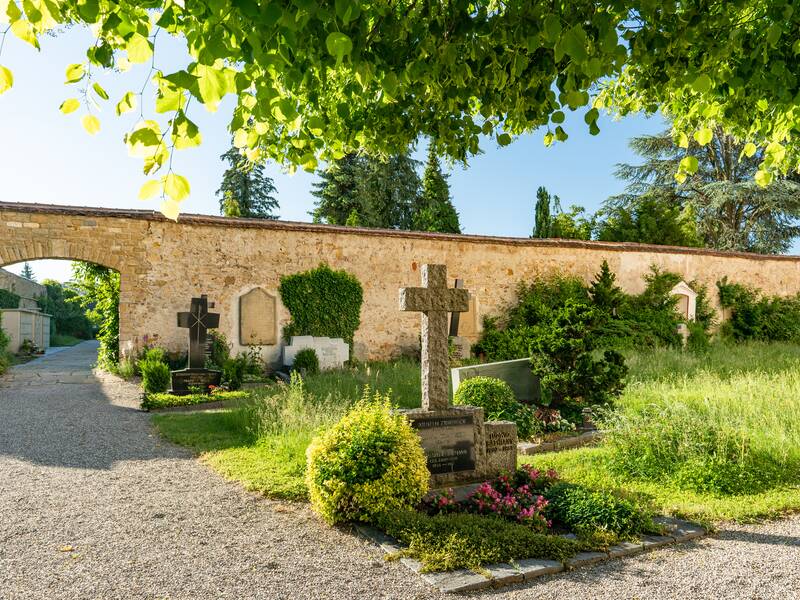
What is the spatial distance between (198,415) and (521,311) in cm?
1041

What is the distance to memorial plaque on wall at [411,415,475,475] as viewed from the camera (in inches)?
211

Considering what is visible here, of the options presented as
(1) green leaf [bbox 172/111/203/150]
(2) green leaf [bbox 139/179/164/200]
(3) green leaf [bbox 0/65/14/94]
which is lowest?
(2) green leaf [bbox 139/179/164/200]

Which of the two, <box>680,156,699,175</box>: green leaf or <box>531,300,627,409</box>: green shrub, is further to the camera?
<box>531,300,627,409</box>: green shrub

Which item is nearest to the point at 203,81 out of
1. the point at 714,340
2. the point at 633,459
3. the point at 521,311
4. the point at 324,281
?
the point at 633,459

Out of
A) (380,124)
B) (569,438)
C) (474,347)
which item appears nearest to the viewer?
(380,124)

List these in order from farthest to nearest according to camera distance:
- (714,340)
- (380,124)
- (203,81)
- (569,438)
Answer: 1. (714,340)
2. (569,438)
3. (380,124)
4. (203,81)

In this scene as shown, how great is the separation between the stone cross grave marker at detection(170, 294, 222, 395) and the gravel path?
15.6ft

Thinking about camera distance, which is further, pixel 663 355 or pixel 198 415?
pixel 663 355

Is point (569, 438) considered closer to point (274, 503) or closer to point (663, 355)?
point (274, 503)

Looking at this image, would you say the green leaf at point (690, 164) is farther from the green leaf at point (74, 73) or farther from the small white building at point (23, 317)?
the small white building at point (23, 317)

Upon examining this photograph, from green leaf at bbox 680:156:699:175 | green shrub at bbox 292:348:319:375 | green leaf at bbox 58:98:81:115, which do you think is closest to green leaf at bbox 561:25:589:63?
green leaf at bbox 680:156:699:175

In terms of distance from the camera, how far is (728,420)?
661 cm

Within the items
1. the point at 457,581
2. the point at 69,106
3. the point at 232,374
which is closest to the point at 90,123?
the point at 69,106

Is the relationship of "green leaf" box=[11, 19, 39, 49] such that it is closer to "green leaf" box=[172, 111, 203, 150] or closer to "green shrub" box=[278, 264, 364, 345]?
"green leaf" box=[172, 111, 203, 150]
